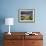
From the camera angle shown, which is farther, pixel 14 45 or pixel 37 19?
pixel 37 19

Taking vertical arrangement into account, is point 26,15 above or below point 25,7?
below

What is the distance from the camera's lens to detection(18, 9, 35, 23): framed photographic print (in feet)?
15.2

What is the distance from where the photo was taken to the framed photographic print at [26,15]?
15.2 ft

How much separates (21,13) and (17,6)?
0.28m

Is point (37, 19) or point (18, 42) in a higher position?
point (37, 19)

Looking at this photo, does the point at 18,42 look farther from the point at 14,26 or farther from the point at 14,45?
the point at 14,26

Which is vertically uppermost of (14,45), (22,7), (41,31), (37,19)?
(22,7)

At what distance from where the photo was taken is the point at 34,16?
15.3 ft

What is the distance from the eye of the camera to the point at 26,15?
467 cm

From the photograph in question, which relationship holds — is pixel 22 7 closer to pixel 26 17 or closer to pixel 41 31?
pixel 26 17

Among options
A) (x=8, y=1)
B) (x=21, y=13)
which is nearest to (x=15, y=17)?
(x=21, y=13)

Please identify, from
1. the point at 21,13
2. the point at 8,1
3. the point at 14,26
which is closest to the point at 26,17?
the point at 21,13

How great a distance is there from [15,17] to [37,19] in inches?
30.6

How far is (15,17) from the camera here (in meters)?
4.66
